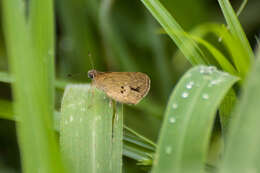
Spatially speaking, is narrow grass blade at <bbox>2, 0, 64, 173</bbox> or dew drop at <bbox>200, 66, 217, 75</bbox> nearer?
narrow grass blade at <bbox>2, 0, 64, 173</bbox>

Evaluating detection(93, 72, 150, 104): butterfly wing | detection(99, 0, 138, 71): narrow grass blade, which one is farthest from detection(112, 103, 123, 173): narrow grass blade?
detection(99, 0, 138, 71): narrow grass blade

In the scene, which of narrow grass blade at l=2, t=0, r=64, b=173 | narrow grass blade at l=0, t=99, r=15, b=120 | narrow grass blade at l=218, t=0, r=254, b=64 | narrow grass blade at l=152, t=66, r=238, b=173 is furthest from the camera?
Answer: narrow grass blade at l=0, t=99, r=15, b=120

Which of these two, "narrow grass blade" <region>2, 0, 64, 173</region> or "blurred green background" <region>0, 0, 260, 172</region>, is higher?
"blurred green background" <region>0, 0, 260, 172</region>

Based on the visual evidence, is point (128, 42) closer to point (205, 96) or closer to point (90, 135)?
point (90, 135)

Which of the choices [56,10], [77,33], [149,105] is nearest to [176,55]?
[149,105]

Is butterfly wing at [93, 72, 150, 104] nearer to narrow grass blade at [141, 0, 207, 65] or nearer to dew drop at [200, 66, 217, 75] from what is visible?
narrow grass blade at [141, 0, 207, 65]

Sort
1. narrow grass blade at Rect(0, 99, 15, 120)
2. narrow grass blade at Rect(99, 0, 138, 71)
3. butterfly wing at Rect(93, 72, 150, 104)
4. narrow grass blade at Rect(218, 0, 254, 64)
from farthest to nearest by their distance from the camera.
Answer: narrow grass blade at Rect(99, 0, 138, 71)
narrow grass blade at Rect(0, 99, 15, 120)
butterfly wing at Rect(93, 72, 150, 104)
narrow grass blade at Rect(218, 0, 254, 64)

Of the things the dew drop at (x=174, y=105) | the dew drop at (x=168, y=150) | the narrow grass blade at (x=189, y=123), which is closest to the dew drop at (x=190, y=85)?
the narrow grass blade at (x=189, y=123)

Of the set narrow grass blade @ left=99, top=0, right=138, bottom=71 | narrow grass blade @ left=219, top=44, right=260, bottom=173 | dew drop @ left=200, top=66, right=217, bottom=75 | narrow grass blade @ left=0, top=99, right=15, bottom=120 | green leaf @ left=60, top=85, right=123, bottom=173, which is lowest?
narrow grass blade @ left=219, top=44, right=260, bottom=173
